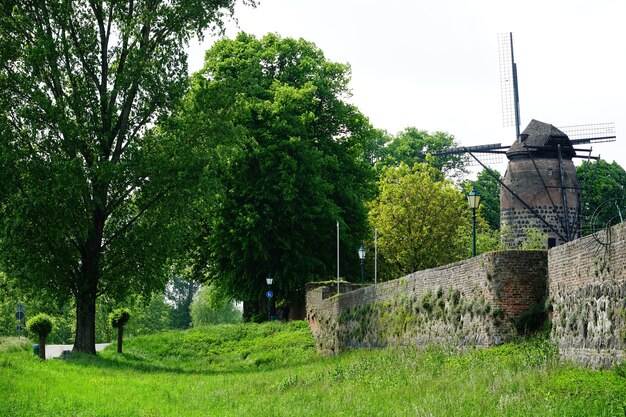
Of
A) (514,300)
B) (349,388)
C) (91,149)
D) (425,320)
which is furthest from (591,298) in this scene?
(91,149)

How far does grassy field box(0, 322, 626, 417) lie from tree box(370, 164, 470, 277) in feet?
70.6

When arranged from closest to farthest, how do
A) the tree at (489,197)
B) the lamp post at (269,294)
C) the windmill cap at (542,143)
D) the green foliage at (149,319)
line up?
the lamp post at (269,294) < the windmill cap at (542,143) < the tree at (489,197) < the green foliage at (149,319)

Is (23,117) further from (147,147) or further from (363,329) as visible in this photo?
(363,329)

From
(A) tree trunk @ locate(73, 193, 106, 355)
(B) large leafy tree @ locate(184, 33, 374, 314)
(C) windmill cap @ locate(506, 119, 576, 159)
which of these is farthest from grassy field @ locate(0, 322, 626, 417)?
(C) windmill cap @ locate(506, 119, 576, 159)

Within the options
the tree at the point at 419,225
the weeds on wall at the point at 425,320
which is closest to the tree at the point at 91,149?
the weeds on wall at the point at 425,320

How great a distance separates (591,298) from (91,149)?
17.9 m

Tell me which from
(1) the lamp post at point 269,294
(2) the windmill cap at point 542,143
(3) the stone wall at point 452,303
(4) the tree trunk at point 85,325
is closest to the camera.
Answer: (3) the stone wall at point 452,303

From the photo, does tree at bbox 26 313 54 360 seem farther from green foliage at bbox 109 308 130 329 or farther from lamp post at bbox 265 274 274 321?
lamp post at bbox 265 274 274 321

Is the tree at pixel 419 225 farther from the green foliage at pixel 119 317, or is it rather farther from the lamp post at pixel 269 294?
the green foliage at pixel 119 317

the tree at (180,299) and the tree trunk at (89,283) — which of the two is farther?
the tree at (180,299)

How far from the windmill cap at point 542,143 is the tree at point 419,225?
5478 millimetres

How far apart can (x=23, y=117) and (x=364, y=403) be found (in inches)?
651

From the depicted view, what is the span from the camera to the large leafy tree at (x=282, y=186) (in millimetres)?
40375

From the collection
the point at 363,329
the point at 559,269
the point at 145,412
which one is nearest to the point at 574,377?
the point at 559,269
